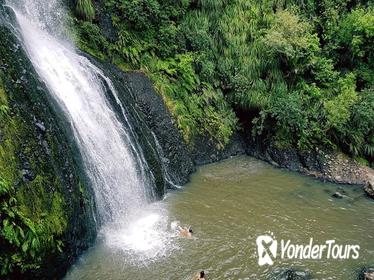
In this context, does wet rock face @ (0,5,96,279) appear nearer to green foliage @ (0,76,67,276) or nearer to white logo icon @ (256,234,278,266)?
green foliage @ (0,76,67,276)

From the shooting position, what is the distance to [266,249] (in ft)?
26.0

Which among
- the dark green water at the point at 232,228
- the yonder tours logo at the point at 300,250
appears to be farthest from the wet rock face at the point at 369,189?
the yonder tours logo at the point at 300,250

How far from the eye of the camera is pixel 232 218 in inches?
355

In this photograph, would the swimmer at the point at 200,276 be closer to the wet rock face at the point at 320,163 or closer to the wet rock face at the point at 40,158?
the wet rock face at the point at 40,158

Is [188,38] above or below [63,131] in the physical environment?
above

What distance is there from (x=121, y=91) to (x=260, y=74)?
5.50m

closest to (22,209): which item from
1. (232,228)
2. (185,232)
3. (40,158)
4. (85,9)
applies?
(40,158)

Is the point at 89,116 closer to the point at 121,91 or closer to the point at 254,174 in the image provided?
the point at 121,91

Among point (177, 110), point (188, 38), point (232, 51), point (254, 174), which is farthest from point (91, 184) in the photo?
point (232, 51)

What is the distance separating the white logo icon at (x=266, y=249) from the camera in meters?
7.61

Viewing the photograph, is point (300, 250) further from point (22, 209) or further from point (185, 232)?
point (22, 209)

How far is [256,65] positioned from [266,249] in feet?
24.6

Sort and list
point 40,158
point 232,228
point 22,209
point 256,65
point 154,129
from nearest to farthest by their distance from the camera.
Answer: point 22,209 → point 40,158 → point 232,228 → point 154,129 → point 256,65

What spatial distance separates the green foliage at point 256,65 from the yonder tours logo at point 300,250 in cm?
454
